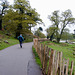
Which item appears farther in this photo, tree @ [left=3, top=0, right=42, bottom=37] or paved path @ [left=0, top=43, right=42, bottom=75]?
tree @ [left=3, top=0, right=42, bottom=37]

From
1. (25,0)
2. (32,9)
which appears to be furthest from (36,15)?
Result: (25,0)

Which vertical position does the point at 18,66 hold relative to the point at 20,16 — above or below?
below

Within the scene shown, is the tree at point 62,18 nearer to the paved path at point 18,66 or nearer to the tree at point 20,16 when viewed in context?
the tree at point 20,16

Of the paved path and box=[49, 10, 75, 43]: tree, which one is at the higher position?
box=[49, 10, 75, 43]: tree

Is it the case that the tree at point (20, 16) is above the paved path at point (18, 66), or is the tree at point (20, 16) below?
above

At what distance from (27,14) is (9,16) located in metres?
6.12

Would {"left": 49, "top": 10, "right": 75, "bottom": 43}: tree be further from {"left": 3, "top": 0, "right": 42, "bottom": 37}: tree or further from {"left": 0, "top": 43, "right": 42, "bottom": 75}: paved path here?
{"left": 0, "top": 43, "right": 42, "bottom": 75}: paved path

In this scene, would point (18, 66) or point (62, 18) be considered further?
point (62, 18)

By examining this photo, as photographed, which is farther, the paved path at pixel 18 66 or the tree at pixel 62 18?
the tree at pixel 62 18

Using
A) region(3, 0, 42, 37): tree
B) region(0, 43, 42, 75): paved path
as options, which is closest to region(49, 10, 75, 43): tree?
region(3, 0, 42, 37): tree

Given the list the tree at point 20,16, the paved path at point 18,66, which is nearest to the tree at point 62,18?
the tree at point 20,16

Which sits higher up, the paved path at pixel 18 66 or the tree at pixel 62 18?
the tree at pixel 62 18

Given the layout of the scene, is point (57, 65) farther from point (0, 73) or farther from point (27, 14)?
point (27, 14)

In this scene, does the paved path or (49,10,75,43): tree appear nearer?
the paved path
